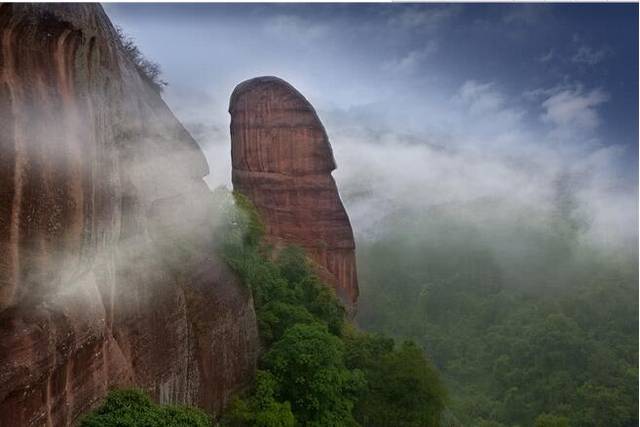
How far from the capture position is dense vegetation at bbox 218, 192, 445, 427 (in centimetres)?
759

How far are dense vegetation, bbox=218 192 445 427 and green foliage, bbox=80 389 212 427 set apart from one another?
1694mm

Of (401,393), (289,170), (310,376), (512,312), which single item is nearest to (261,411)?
(310,376)

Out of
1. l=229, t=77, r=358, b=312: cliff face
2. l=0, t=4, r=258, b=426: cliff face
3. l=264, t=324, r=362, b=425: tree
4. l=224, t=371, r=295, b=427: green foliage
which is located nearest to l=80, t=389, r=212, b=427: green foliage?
l=0, t=4, r=258, b=426: cliff face

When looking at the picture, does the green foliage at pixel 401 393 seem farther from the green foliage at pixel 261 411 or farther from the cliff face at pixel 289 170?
the cliff face at pixel 289 170

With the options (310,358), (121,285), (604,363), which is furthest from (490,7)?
(604,363)

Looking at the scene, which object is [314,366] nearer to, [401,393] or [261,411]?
[261,411]

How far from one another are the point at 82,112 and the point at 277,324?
5689 mm

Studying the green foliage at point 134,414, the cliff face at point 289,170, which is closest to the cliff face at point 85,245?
the green foliage at point 134,414

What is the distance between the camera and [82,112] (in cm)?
416

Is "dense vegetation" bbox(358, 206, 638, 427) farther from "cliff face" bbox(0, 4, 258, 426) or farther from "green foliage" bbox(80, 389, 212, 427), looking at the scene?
"green foliage" bbox(80, 389, 212, 427)

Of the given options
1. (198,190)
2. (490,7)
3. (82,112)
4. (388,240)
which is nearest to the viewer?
(490,7)

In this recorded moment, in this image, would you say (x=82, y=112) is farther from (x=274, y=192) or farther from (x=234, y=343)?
(x=274, y=192)

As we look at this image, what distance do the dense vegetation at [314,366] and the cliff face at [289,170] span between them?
485 centimetres

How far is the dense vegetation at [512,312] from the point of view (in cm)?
1548
